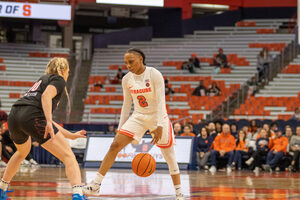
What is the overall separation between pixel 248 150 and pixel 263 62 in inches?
396

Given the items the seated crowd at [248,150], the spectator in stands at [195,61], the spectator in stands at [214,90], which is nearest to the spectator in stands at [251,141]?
the seated crowd at [248,150]

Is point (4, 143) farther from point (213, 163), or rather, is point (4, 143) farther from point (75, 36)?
point (75, 36)

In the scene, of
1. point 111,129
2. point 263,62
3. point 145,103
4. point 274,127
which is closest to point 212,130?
point 274,127

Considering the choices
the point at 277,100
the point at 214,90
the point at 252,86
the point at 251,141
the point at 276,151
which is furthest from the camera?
the point at 252,86

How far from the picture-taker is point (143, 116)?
6953mm

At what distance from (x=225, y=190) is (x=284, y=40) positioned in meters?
20.3

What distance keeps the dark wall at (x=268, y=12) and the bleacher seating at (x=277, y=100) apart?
6011 mm

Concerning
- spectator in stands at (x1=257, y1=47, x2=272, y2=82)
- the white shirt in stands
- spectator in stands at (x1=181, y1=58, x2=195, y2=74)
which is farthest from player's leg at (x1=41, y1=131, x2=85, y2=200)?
spectator in stands at (x1=181, y1=58, x2=195, y2=74)

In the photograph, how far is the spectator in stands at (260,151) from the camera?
15.8m

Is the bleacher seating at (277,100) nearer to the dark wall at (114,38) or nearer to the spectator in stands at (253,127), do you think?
the spectator in stands at (253,127)

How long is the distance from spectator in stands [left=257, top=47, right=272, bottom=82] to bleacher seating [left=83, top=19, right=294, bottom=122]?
653mm

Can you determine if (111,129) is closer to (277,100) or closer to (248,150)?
(248,150)

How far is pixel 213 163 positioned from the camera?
1562 cm

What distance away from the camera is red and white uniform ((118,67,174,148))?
22.2 ft
